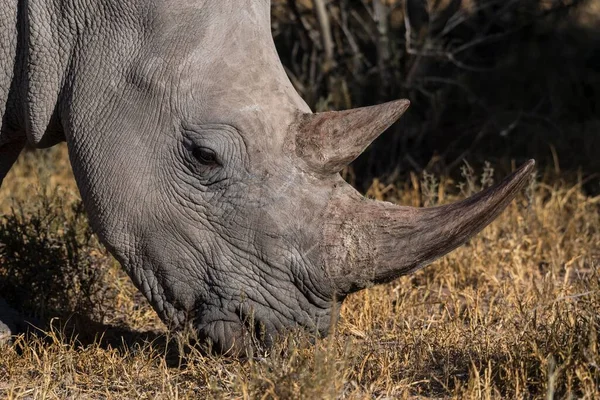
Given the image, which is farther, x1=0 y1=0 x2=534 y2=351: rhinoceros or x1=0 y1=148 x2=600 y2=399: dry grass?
x1=0 y1=0 x2=534 y2=351: rhinoceros

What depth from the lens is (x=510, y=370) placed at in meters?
4.21

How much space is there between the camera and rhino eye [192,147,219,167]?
432 cm

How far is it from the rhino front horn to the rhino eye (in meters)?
0.52

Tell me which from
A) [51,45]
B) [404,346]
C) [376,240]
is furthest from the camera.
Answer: [404,346]

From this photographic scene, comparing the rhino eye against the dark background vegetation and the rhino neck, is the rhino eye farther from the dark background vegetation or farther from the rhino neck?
the dark background vegetation

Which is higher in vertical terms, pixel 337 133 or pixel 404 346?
pixel 337 133

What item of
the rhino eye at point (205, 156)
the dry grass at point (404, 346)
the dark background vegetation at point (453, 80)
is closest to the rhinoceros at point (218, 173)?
the rhino eye at point (205, 156)

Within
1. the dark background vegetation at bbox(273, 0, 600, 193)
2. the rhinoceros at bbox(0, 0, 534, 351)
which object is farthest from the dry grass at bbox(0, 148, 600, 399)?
the dark background vegetation at bbox(273, 0, 600, 193)

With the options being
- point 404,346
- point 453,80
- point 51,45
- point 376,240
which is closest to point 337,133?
point 376,240

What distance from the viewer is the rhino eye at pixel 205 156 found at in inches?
170

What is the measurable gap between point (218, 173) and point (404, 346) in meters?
1.14

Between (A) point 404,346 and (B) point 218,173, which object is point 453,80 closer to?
(A) point 404,346

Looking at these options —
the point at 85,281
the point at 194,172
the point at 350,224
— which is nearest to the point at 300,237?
the point at 350,224

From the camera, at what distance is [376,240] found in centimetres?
420
